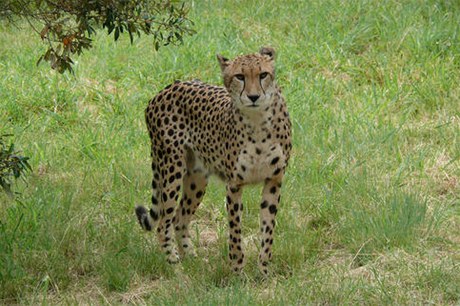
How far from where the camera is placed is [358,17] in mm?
8945

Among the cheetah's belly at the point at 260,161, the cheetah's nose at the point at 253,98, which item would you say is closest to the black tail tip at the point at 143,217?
the cheetah's belly at the point at 260,161

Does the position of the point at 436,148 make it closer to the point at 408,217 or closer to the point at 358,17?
the point at 408,217

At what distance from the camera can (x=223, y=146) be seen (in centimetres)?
552

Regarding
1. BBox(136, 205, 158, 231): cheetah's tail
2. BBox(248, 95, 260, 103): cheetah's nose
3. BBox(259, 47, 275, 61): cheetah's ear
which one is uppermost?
BBox(259, 47, 275, 61): cheetah's ear

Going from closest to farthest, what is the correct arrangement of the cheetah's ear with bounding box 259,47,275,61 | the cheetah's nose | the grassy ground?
1. the cheetah's nose
2. the grassy ground
3. the cheetah's ear with bounding box 259,47,275,61

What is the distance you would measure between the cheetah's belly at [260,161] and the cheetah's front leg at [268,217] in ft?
0.29

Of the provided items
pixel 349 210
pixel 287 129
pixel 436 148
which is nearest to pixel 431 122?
pixel 436 148

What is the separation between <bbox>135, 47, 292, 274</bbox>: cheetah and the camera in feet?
17.2

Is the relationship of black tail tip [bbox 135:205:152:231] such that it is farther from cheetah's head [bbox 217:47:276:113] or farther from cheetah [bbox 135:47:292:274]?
cheetah's head [bbox 217:47:276:113]

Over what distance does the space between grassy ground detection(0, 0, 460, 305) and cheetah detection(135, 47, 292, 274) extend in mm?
157

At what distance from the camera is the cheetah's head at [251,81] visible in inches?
202

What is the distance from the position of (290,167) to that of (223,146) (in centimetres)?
113

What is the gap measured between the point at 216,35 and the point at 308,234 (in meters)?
3.60

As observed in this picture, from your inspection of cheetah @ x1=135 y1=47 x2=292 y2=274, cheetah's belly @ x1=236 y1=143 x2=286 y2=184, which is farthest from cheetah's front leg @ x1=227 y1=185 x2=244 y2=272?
cheetah's belly @ x1=236 y1=143 x2=286 y2=184
